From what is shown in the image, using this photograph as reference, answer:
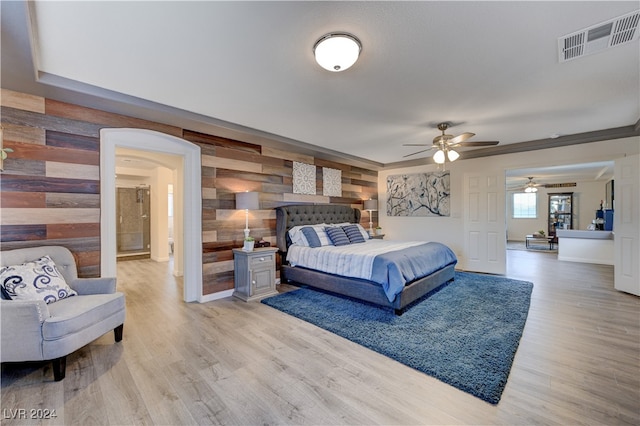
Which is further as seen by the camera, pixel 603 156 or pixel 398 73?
pixel 603 156

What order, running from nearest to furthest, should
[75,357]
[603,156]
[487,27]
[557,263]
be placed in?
[487,27] → [75,357] → [603,156] → [557,263]

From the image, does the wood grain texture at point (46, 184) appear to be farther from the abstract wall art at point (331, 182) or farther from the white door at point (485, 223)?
the white door at point (485, 223)

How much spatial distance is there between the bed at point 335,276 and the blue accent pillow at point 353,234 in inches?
24.7

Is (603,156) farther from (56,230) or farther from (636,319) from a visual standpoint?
(56,230)

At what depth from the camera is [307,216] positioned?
206 inches

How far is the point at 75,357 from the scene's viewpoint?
239 centimetres

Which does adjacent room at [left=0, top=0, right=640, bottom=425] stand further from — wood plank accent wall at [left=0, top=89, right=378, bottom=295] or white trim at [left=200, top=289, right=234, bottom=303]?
white trim at [left=200, top=289, right=234, bottom=303]

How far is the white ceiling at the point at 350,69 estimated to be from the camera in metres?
1.72

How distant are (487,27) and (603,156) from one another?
4.18m

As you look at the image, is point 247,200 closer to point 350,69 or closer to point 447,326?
point 350,69

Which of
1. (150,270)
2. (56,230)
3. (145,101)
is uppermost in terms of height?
(145,101)

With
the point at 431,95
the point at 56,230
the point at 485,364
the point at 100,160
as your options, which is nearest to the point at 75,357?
the point at 56,230

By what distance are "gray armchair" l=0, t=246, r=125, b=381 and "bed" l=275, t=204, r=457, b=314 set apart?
8.08ft

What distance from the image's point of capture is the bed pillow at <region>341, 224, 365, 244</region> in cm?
503
